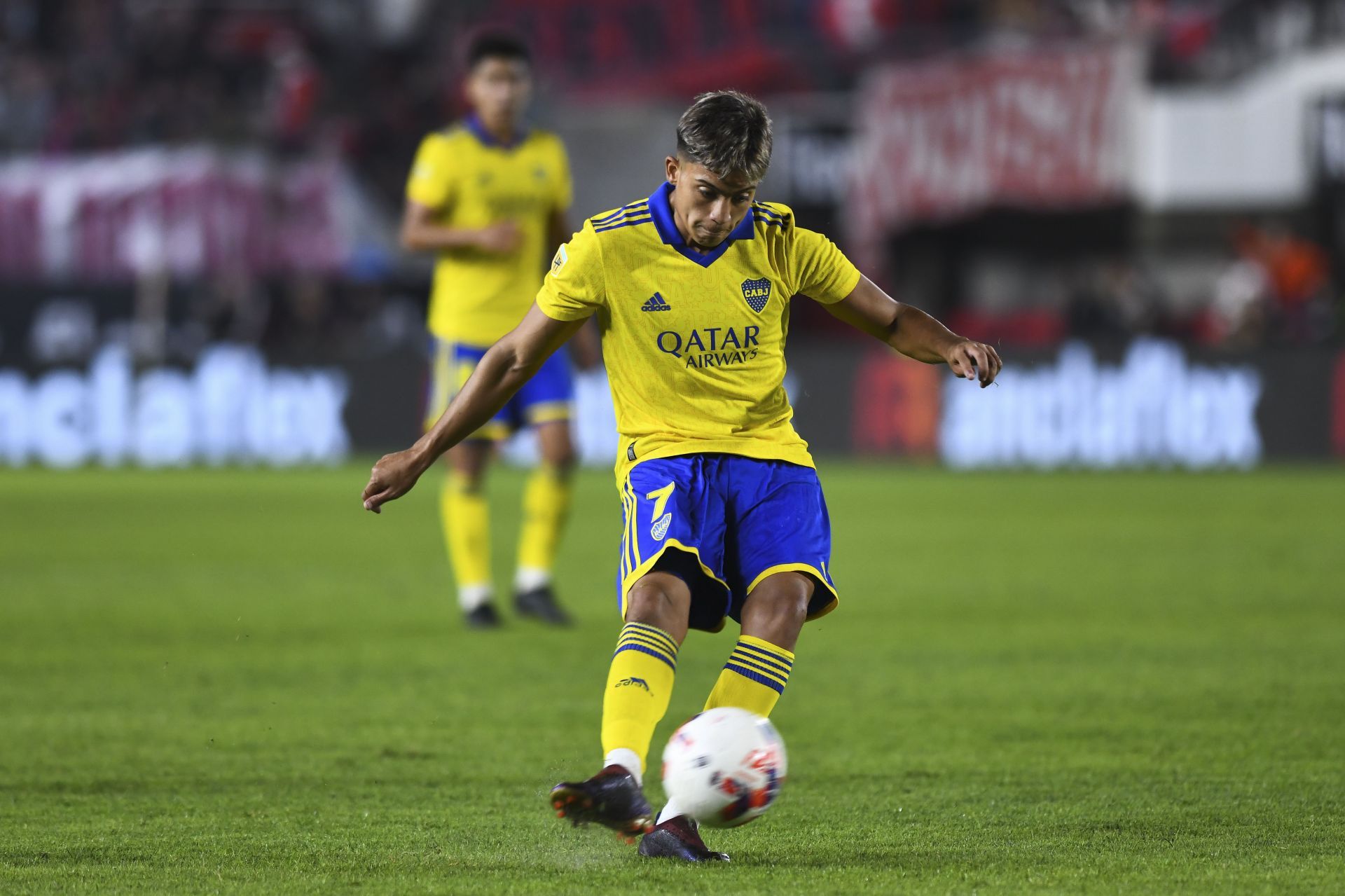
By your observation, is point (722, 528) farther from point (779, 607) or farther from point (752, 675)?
point (752, 675)

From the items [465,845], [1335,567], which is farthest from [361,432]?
[465,845]

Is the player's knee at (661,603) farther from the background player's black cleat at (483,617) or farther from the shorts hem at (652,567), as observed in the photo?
the background player's black cleat at (483,617)

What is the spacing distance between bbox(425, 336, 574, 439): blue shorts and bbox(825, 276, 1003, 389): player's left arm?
3.92 m

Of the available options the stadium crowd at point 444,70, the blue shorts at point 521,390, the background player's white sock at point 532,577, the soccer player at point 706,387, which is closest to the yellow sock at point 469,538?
the background player's white sock at point 532,577

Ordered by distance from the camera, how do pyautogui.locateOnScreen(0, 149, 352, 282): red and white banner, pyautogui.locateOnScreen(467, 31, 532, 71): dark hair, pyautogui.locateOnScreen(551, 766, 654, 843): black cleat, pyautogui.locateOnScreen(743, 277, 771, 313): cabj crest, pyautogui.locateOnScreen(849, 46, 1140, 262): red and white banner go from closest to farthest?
pyautogui.locateOnScreen(551, 766, 654, 843): black cleat < pyautogui.locateOnScreen(743, 277, 771, 313): cabj crest < pyautogui.locateOnScreen(467, 31, 532, 71): dark hair < pyautogui.locateOnScreen(849, 46, 1140, 262): red and white banner < pyautogui.locateOnScreen(0, 149, 352, 282): red and white banner

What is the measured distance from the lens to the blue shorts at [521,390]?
336 inches

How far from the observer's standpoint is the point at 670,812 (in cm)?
406

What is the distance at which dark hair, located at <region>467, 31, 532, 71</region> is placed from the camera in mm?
8258

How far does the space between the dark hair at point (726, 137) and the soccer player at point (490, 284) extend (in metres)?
4.26

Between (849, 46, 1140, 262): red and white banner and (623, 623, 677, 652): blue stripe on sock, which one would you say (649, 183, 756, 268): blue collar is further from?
(849, 46, 1140, 262): red and white banner

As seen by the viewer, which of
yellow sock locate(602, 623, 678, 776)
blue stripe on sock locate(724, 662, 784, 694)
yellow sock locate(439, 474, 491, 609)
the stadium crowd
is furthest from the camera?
the stadium crowd

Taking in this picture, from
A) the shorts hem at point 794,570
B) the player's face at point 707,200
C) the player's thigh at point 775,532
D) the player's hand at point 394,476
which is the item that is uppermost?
the player's face at point 707,200

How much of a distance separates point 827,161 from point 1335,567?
1711 cm

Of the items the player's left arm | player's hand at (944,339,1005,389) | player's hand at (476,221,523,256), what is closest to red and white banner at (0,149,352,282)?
player's hand at (476,221,523,256)
